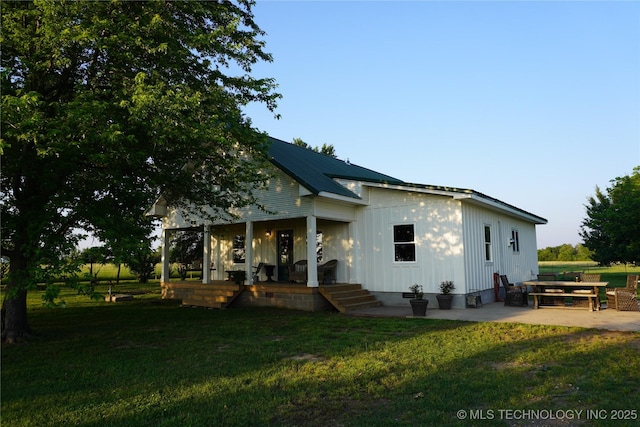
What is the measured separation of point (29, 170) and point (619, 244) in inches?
1185

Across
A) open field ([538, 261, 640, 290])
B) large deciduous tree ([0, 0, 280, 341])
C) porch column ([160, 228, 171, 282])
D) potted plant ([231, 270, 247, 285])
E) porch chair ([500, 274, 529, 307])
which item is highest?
large deciduous tree ([0, 0, 280, 341])

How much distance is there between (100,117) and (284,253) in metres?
10.6

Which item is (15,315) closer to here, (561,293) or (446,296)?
(446,296)

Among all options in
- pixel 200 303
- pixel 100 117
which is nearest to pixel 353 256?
pixel 200 303

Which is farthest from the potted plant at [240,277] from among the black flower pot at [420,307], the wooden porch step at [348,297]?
the black flower pot at [420,307]

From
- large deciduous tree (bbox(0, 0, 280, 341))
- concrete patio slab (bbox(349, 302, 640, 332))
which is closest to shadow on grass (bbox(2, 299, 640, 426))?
concrete patio slab (bbox(349, 302, 640, 332))

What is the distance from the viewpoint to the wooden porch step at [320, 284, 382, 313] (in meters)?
12.4

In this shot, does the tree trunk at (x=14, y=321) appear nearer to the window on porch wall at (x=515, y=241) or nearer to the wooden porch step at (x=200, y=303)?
the wooden porch step at (x=200, y=303)

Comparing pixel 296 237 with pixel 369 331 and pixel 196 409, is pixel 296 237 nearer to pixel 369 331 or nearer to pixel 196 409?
pixel 369 331

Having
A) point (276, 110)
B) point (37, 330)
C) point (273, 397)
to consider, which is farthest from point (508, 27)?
point (37, 330)

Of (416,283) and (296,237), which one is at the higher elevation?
(296,237)

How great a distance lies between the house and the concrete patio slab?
93cm

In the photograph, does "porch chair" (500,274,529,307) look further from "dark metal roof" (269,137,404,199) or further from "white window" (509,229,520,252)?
"dark metal roof" (269,137,404,199)

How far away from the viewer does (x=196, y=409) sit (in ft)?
14.3
